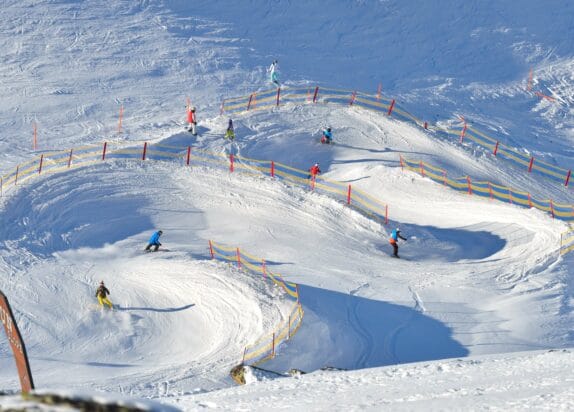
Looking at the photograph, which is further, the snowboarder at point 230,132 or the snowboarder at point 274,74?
the snowboarder at point 274,74

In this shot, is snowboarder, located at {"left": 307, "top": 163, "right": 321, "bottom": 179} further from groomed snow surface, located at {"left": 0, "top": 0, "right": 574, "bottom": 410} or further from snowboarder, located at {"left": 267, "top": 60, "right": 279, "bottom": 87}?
snowboarder, located at {"left": 267, "top": 60, "right": 279, "bottom": 87}

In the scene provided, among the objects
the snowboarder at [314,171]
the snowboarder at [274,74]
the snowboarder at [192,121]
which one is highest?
the snowboarder at [274,74]

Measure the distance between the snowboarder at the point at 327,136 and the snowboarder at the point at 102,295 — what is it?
11641 millimetres

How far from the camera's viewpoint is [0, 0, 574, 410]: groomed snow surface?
59.8 feet

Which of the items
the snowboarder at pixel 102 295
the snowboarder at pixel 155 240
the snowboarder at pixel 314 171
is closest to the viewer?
the snowboarder at pixel 102 295

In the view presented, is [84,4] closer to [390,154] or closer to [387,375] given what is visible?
[390,154]

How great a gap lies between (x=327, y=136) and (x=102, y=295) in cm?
1199

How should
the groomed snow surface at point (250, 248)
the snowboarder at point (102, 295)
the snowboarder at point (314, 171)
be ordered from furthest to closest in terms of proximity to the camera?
the snowboarder at point (314, 171) < the snowboarder at point (102, 295) < the groomed snow surface at point (250, 248)

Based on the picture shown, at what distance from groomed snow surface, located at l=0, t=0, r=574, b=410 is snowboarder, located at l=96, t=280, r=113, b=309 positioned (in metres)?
0.43

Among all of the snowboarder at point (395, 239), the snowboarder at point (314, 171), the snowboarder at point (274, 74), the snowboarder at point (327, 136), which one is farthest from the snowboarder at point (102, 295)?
the snowboarder at point (274, 74)

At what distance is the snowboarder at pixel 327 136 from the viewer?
103 feet

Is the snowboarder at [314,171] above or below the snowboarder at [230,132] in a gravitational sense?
below

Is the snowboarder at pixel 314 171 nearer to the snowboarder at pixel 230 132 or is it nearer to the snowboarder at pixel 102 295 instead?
the snowboarder at pixel 230 132

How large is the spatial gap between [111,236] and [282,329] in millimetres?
7791
